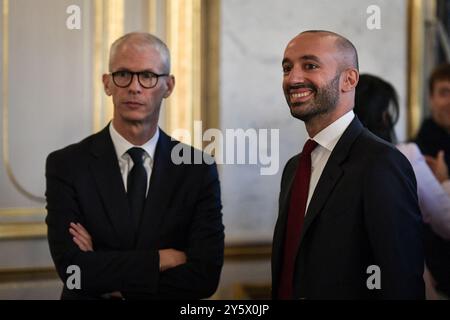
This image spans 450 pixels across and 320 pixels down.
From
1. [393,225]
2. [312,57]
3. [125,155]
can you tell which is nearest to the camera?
[393,225]

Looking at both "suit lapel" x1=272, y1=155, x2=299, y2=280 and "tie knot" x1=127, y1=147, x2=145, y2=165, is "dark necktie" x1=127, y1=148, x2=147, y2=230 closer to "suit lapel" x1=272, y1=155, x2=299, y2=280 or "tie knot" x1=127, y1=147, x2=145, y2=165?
"tie knot" x1=127, y1=147, x2=145, y2=165

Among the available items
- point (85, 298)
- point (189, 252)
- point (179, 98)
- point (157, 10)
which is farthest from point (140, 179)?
point (157, 10)

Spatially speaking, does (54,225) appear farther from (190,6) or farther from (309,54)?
(190,6)

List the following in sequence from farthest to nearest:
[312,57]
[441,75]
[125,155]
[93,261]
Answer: [441,75] < [125,155] < [93,261] < [312,57]

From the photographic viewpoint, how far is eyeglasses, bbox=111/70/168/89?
5.16 ft

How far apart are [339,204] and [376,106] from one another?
56 cm

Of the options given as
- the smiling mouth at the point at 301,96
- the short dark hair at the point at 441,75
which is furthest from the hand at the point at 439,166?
the smiling mouth at the point at 301,96

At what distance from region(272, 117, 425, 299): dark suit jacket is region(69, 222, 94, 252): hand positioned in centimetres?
57

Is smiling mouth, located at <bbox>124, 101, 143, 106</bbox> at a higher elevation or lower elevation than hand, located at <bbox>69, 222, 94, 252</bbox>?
higher

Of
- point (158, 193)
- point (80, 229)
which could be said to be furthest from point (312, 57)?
point (80, 229)

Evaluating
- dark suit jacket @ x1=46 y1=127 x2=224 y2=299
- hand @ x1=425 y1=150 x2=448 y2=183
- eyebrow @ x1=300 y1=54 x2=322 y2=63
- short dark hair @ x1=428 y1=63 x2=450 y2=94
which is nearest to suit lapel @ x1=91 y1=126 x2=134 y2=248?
dark suit jacket @ x1=46 y1=127 x2=224 y2=299

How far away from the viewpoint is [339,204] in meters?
1.25

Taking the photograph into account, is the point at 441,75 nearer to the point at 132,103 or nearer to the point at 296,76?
the point at 296,76

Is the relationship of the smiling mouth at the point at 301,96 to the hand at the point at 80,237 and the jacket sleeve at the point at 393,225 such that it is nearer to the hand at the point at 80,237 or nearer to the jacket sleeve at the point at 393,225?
the jacket sleeve at the point at 393,225
